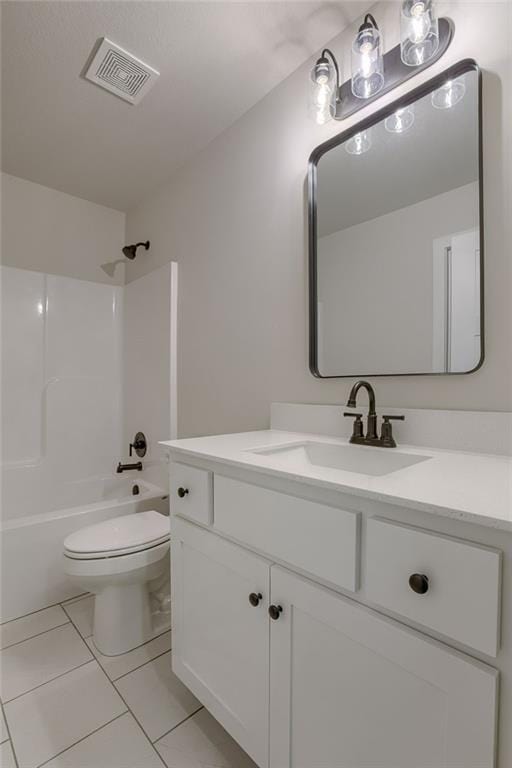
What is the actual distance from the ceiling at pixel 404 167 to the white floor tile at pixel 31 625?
6.90 ft

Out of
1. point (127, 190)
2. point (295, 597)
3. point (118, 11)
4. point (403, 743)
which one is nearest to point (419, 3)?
point (118, 11)

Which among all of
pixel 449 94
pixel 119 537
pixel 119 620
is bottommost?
pixel 119 620

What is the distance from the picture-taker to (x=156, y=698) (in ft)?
4.15

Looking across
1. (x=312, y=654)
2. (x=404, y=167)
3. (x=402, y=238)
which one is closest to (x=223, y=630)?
(x=312, y=654)

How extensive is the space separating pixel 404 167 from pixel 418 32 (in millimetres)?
337

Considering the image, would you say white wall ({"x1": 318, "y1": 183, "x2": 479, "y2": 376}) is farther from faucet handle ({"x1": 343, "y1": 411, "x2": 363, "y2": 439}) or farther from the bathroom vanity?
the bathroom vanity

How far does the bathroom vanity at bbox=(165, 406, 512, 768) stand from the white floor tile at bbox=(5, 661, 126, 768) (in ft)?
1.20

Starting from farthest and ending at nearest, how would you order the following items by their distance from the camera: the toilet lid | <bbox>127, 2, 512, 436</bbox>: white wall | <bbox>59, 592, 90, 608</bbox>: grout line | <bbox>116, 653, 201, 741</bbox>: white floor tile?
<bbox>59, 592, 90, 608</bbox>: grout line → the toilet lid → <bbox>116, 653, 201, 741</bbox>: white floor tile → <bbox>127, 2, 512, 436</bbox>: white wall

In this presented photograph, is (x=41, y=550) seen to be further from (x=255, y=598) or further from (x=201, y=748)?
(x=255, y=598)

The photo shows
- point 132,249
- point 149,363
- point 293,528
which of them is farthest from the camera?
point 132,249

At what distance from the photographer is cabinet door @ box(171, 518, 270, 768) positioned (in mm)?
889

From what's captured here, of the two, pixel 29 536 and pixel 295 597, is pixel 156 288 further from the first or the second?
pixel 295 597

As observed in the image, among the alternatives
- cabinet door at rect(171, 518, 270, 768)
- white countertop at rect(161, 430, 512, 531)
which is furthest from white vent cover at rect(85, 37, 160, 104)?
cabinet door at rect(171, 518, 270, 768)

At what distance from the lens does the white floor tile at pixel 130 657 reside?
4.61 feet
